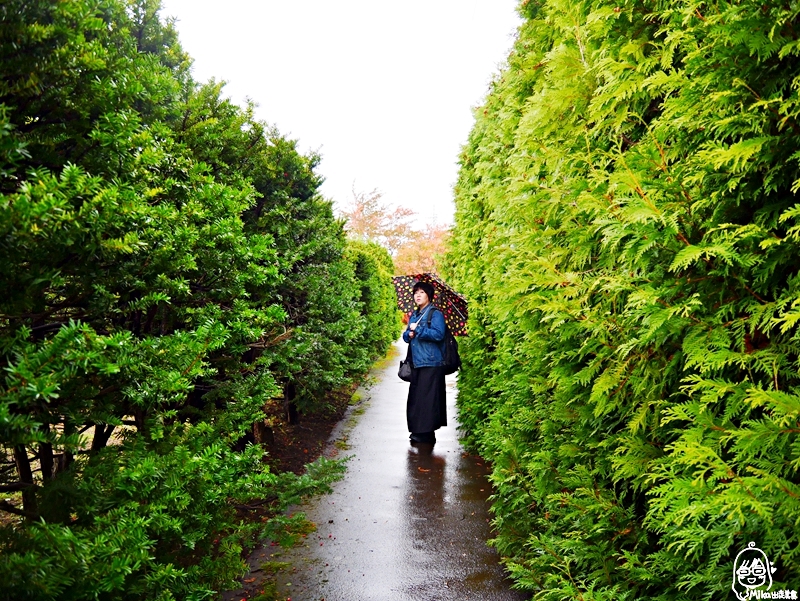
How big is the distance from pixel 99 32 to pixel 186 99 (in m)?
1.84

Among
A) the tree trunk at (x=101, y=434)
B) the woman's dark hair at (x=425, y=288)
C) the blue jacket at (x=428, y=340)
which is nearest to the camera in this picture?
the tree trunk at (x=101, y=434)

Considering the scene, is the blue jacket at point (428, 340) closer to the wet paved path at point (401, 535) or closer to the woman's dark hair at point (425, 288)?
the woman's dark hair at point (425, 288)

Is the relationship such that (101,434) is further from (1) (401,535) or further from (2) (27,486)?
(1) (401,535)

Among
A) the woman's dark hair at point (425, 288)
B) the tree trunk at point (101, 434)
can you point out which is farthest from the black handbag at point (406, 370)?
the tree trunk at point (101, 434)

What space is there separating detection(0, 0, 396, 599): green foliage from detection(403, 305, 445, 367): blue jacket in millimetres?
3731

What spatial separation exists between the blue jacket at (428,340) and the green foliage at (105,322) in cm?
373

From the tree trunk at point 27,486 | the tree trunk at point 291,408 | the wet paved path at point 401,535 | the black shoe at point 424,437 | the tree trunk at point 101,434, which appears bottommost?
the wet paved path at point 401,535

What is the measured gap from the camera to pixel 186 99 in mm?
3908

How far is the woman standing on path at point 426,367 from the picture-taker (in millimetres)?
6668

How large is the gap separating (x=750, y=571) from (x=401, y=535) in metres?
2.94

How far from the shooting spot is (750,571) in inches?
62.0

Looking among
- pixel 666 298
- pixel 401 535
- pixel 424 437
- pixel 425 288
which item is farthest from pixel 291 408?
pixel 666 298

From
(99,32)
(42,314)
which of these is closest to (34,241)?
(42,314)

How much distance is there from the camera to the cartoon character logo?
60.2 inches
